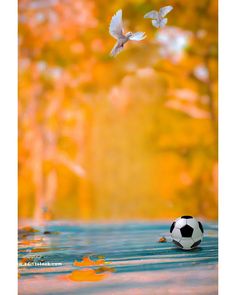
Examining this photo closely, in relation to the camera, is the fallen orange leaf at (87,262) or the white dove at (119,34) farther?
the white dove at (119,34)

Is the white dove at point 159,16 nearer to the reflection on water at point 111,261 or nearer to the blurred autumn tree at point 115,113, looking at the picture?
the blurred autumn tree at point 115,113

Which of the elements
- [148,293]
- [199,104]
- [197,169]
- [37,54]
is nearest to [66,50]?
[37,54]

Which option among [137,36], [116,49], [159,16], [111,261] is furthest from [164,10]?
[111,261]

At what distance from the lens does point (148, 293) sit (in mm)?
3023

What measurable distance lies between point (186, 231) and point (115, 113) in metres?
0.92

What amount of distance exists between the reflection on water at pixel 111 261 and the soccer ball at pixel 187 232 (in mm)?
61

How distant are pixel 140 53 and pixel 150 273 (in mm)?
1466

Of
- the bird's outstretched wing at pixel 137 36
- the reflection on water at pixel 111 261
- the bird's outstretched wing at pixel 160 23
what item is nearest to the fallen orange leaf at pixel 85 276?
the reflection on water at pixel 111 261

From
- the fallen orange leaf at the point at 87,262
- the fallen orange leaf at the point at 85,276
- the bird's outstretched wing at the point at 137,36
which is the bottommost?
the fallen orange leaf at the point at 85,276

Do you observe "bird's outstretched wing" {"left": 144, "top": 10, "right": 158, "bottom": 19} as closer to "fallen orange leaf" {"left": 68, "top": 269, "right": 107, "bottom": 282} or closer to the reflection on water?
the reflection on water

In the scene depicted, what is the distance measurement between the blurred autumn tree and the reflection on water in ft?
0.39

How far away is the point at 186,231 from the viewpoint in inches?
119

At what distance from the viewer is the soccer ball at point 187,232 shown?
303 centimetres

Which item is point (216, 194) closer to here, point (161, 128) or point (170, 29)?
point (161, 128)
